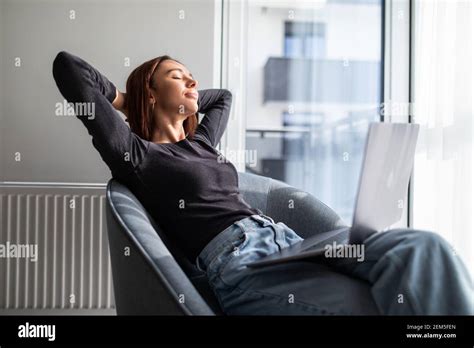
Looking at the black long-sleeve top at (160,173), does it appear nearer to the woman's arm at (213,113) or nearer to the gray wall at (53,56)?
the woman's arm at (213,113)

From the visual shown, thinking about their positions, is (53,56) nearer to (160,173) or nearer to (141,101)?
(141,101)

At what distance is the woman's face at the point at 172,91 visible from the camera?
1.55m

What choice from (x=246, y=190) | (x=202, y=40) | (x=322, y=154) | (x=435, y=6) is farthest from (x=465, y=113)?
(x=202, y=40)

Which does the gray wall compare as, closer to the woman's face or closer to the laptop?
the woman's face

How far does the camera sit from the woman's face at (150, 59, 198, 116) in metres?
1.55

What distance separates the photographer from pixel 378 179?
107 cm

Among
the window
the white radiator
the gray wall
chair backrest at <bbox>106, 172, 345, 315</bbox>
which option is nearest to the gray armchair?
chair backrest at <bbox>106, 172, 345, 315</bbox>

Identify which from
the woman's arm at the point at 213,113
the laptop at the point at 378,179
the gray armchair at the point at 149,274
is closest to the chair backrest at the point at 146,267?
the gray armchair at the point at 149,274

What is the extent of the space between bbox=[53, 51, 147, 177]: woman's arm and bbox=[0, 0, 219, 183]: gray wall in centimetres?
70

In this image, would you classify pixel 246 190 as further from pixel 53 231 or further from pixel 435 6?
pixel 435 6

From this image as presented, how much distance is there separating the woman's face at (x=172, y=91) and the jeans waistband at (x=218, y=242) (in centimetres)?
41

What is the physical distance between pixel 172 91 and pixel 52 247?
811 millimetres

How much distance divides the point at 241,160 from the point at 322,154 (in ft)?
1.12

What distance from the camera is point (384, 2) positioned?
2236mm
